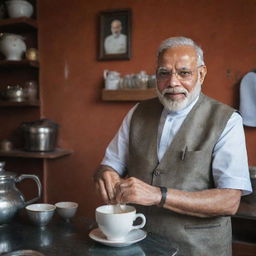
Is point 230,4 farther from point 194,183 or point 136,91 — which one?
point 194,183

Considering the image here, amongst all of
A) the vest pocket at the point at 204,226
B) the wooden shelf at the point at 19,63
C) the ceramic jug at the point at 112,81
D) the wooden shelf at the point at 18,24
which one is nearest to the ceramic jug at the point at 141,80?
the ceramic jug at the point at 112,81

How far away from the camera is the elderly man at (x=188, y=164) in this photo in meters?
1.33

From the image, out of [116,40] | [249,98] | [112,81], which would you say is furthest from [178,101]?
[116,40]

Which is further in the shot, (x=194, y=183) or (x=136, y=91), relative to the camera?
(x=136, y=91)

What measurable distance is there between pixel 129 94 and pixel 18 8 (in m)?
1.37

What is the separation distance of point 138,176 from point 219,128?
42cm

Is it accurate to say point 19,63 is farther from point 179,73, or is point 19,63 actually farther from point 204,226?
point 204,226

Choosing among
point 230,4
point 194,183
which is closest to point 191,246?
point 194,183

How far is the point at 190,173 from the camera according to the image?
143cm

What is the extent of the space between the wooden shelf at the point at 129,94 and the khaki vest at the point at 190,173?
134cm

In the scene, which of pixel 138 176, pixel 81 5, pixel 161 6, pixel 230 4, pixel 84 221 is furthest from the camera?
pixel 81 5

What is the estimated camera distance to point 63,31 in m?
3.32

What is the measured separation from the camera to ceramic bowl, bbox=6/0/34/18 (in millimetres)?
3235

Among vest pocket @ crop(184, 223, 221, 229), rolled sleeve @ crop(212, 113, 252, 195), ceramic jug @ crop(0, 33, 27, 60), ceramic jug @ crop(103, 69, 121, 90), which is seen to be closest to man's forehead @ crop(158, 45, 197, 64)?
rolled sleeve @ crop(212, 113, 252, 195)
